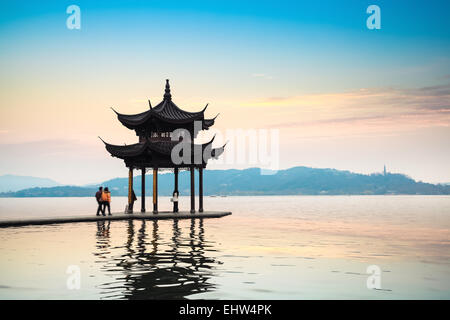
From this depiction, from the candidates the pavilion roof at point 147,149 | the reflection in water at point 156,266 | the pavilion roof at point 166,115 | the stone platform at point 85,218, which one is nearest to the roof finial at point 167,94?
the pavilion roof at point 166,115

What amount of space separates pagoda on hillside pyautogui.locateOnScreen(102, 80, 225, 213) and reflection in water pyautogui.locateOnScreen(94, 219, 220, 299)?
13.9m

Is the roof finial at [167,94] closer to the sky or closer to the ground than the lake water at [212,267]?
closer to the sky

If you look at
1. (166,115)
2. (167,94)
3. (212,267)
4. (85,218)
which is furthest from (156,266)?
(167,94)

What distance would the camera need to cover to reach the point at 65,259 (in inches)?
685

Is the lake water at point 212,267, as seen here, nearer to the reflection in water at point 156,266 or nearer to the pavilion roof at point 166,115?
the reflection in water at point 156,266

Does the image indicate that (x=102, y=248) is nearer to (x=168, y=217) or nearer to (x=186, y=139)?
(x=168, y=217)

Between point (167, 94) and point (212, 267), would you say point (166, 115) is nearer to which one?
point (167, 94)

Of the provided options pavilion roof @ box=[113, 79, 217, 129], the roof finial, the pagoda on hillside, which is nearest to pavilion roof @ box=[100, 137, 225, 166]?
the pagoda on hillside

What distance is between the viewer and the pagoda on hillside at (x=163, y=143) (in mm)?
39250

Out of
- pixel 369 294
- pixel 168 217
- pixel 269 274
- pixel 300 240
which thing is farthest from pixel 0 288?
pixel 168 217

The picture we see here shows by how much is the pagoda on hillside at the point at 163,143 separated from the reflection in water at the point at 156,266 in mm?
13859

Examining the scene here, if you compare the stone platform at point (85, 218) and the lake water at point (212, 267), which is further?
the stone platform at point (85, 218)

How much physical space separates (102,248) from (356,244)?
1261 cm
